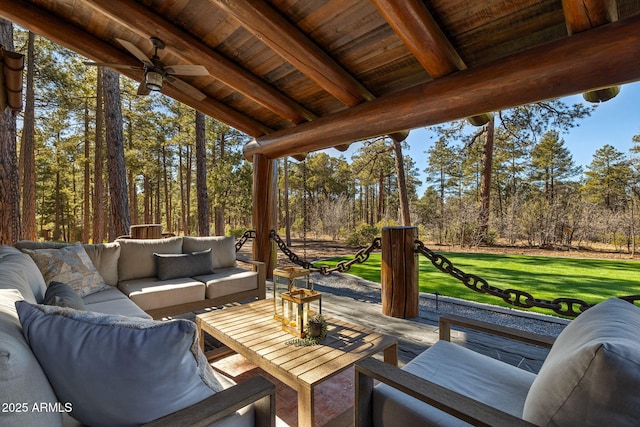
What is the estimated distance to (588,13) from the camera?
6.47 ft

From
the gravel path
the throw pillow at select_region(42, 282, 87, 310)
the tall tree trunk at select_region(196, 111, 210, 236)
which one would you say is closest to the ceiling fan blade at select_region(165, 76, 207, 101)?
the throw pillow at select_region(42, 282, 87, 310)

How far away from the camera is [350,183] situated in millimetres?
19891

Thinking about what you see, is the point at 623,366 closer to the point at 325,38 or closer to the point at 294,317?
the point at 294,317

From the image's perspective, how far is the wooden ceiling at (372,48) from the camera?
2.09 meters

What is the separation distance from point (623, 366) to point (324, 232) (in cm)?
1407

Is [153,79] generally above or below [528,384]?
above

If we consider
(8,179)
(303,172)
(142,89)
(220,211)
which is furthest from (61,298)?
(220,211)

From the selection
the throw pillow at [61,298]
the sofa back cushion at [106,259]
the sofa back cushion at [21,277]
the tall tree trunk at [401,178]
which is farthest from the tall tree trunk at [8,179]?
the tall tree trunk at [401,178]

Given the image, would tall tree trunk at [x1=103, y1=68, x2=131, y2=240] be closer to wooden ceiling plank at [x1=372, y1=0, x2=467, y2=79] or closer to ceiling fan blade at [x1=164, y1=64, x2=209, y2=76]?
ceiling fan blade at [x1=164, y1=64, x2=209, y2=76]

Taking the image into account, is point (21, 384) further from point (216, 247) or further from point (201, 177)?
point (201, 177)

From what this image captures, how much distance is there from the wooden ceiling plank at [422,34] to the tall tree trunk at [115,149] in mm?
6051

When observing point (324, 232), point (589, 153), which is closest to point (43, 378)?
point (324, 232)

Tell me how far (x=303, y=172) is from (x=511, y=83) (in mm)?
4289

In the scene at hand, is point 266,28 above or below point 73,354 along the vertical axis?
above
